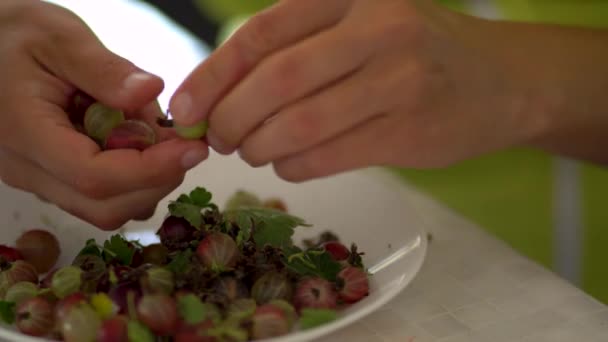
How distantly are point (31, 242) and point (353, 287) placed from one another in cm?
27

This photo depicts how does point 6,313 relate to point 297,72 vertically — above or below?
below

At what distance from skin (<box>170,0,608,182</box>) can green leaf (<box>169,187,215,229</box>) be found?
6 centimetres

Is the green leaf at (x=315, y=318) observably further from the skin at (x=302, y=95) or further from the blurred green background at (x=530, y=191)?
the blurred green background at (x=530, y=191)

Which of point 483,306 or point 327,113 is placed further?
point 483,306

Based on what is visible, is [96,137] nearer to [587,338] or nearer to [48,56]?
[48,56]

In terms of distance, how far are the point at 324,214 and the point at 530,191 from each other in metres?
0.37

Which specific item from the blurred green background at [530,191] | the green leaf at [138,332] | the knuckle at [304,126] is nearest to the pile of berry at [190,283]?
the green leaf at [138,332]

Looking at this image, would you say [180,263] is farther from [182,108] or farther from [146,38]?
[146,38]

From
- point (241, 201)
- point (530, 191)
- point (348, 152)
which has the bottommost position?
point (530, 191)

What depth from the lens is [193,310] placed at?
47 centimetres

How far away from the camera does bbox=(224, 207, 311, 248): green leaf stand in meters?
0.58

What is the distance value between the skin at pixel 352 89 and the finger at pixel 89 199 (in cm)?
9

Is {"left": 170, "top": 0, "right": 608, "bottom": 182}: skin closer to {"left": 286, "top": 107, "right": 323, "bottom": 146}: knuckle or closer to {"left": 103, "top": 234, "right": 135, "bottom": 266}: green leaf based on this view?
{"left": 286, "top": 107, "right": 323, "bottom": 146}: knuckle

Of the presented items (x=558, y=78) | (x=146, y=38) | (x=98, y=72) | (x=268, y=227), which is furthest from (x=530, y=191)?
(x=146, y=38)
